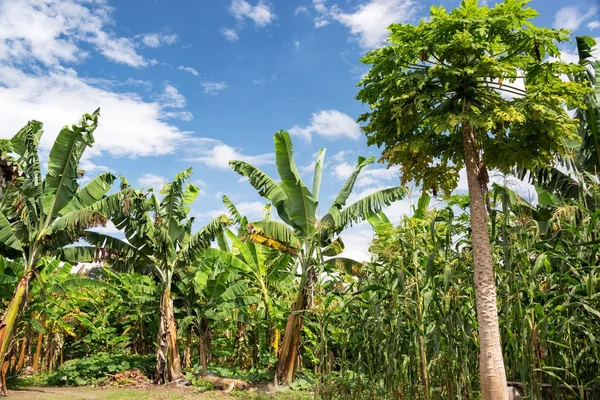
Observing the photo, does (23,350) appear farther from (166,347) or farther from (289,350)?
(289,350)

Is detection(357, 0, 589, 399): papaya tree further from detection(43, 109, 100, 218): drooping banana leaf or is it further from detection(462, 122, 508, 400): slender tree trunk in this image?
detection(43, 109, 100, 218): drooping banana leaf

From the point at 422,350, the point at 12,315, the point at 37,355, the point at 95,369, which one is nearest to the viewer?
the point at 422,350

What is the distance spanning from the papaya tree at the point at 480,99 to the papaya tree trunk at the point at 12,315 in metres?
9.25

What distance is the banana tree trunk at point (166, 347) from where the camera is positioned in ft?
42.7

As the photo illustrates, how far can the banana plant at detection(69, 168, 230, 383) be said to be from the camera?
474 inches

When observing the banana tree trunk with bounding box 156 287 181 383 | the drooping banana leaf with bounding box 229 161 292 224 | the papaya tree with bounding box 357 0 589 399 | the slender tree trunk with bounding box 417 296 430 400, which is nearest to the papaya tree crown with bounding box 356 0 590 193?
the papaya tree with bounding box 357 0 589 399

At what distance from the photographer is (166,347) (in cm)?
1307

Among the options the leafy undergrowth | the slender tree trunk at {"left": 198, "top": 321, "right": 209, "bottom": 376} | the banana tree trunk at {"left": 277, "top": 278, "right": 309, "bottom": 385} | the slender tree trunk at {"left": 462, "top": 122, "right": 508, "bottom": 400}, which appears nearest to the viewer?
the slender tree trunk at {"left": 462, "top": 122, "right": 508, "bottom": 400}

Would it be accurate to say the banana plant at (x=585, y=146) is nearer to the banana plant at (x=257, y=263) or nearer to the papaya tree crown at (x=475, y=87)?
the papaya tree crown at (x=475, y=87)

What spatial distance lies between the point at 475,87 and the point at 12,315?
10.6m

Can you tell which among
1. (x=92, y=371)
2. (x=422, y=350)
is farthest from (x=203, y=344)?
(x=422, y=350)

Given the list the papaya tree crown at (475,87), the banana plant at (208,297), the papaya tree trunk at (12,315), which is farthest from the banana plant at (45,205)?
the papaya tree crown at (475,87)

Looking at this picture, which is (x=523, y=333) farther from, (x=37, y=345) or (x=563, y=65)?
(x=37, y=345)

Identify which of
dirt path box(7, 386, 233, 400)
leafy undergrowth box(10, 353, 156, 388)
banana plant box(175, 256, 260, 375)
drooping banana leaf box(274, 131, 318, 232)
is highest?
drooping banana leaf box(274, 131, 318, 232)
